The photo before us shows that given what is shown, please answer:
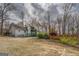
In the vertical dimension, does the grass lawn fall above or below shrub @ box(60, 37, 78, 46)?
below

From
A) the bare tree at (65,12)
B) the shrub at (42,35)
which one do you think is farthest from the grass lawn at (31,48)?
the bare tree at (65,12)

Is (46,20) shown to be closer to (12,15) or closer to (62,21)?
(62,21)

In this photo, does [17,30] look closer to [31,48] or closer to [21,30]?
[21,30]

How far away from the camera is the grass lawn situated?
5.43 feet

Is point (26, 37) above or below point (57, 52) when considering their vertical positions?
above

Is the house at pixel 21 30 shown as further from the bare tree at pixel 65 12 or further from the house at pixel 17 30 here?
the bare tree at pixel 65 12

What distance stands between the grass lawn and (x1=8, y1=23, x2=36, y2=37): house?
1.6 inches

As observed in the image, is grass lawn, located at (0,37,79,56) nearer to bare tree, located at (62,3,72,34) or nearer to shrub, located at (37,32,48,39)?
shrub, located at (37,32,48,39)

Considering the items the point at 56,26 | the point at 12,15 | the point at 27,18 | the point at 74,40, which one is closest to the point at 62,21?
the point at 56,26

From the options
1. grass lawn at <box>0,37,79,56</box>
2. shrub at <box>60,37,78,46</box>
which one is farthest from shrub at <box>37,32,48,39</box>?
shrub at <box>60,37,78,46</box>

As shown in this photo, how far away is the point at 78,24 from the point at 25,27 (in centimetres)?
48

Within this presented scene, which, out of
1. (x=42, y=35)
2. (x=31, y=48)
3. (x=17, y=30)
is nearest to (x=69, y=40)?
(x=42, y=35)

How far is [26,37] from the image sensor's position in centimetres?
168

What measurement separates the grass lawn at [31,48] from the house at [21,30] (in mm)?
41
